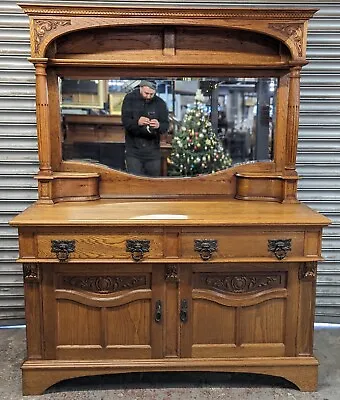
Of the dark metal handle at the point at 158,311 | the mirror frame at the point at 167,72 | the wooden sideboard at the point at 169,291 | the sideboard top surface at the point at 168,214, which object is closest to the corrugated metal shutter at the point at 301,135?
the mirror frame at the point at 167,72

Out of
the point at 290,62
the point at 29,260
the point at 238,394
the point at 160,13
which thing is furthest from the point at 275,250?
the point at 160,13

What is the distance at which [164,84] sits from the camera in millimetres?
2826

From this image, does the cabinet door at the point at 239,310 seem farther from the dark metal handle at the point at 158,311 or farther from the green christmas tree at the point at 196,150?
the green christmas tree at the point at 196,150

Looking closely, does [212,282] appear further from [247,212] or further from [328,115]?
[328,115]

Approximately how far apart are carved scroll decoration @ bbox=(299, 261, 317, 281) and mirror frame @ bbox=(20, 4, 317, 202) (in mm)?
436

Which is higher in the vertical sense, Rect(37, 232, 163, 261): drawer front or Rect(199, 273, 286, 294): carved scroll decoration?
Rect(37, 232, 163, 261): drawer front

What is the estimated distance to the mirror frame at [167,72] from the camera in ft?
8.57

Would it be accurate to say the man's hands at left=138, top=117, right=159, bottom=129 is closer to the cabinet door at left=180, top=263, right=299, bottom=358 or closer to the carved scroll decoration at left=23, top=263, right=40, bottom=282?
the cabinet door at left=180, top=263, right=299, bottom=358

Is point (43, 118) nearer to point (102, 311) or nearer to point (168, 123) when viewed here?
point (168, 123)

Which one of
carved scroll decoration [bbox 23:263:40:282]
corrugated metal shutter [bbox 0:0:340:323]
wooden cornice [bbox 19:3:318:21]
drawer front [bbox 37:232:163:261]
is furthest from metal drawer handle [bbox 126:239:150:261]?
wooden cornice [bbox 19:3:318:21]

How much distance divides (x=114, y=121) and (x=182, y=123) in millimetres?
399

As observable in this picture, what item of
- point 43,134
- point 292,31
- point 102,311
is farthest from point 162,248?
point 292,31

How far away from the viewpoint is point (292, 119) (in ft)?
9.11

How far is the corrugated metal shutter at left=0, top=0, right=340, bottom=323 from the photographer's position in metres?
3.12
